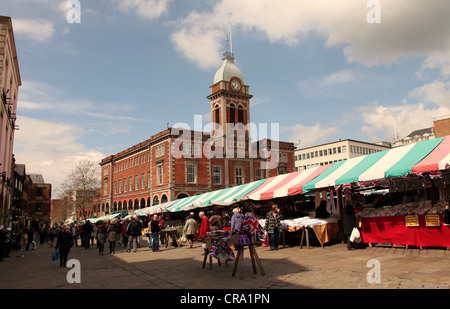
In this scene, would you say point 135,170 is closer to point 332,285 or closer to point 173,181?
point 173,181

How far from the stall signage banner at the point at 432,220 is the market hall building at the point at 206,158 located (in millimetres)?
33104

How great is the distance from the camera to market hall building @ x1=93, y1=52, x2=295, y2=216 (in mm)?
43859

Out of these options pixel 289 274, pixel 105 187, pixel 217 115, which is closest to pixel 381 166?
pixel 289 274

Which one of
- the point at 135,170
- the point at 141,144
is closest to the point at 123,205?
the point at 135,170

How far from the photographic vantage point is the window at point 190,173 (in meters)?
44.2

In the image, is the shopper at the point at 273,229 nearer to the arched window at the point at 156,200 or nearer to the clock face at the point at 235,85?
the arched window at the point at 156,200

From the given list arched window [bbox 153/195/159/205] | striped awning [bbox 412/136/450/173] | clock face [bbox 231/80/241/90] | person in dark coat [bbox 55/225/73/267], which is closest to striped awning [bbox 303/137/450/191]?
striped awning [bbox 412/136/450/173]

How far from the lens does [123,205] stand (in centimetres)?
5512

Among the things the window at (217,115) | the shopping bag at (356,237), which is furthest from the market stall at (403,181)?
the window at (217,115)

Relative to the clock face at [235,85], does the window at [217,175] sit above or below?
below

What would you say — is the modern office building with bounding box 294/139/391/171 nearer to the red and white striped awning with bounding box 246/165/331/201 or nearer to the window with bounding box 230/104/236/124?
the window with bounding box 230/104/236/124

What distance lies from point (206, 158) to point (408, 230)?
3626 cm

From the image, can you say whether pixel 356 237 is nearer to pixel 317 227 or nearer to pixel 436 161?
pixel 317 227

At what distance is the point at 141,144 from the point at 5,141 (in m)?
29.1
